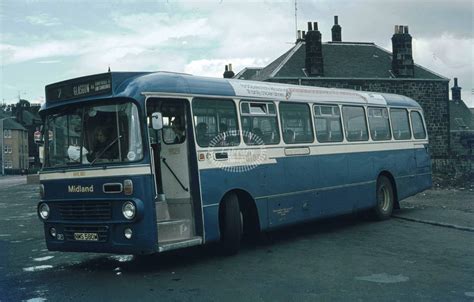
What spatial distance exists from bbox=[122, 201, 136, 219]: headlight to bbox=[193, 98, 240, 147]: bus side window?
5.45 feet

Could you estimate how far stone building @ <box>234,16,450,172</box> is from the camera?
37.2 m

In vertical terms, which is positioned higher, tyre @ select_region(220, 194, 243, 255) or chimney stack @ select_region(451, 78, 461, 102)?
chimney stack @ select_region(451, 78, 461, 102)

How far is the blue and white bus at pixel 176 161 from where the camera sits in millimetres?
8172

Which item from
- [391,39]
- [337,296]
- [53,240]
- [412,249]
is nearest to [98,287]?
[53,240]

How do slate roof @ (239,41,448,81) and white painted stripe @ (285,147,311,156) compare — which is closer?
white painted stripe @ (285,147,311,156)

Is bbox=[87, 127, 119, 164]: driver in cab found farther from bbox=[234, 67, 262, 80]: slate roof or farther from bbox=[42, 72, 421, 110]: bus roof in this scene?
bbox=[234, 67, 262, 80]: slate roof

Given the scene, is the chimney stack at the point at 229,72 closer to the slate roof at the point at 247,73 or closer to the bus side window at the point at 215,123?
the slate roof at the point at 247,73

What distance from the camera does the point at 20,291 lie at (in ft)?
24.4

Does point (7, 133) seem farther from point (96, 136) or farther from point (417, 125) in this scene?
point (96, 136)

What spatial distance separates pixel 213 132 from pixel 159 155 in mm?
990

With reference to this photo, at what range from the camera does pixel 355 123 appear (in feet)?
42.9

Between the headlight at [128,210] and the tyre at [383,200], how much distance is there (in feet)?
24.2

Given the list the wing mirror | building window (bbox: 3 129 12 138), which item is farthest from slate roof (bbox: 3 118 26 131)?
the wing mirror

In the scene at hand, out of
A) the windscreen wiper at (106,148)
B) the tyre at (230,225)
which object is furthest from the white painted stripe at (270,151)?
the windscreen wiper at (106,148)
